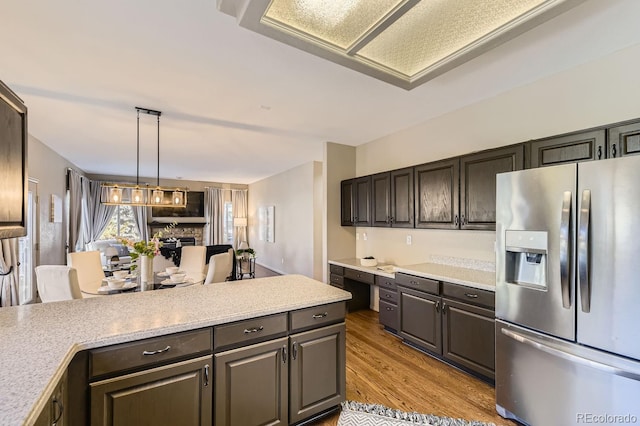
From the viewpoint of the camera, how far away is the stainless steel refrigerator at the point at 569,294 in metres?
1.57

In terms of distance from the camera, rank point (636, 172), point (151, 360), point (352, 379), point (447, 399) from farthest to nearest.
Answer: point (352, 379) → point (447, 399) → point (636, 172) → point (151, 360)

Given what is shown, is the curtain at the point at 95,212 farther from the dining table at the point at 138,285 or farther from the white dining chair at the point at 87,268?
the dining table at the point at 138,285

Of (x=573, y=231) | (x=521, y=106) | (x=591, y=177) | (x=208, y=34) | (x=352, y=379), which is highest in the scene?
(x=208, y=34)

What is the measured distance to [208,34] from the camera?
6.54 ft

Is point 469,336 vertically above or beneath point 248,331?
beneath

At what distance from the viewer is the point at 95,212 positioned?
7934 mm

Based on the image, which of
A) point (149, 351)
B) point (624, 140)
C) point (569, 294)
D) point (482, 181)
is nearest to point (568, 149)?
point (624, 140)

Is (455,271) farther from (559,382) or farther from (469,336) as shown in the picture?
(559,382)

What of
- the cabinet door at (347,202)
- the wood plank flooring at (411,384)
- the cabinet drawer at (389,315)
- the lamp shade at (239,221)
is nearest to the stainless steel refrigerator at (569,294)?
the wood plank flooring at (411,384)

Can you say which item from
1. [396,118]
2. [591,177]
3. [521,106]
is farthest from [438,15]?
[396,118]

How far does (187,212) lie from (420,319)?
820cm

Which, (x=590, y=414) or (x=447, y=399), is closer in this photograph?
(x=590, y=414)

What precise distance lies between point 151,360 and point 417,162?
11.7 feet

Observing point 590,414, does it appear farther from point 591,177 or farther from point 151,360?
point 151,360
